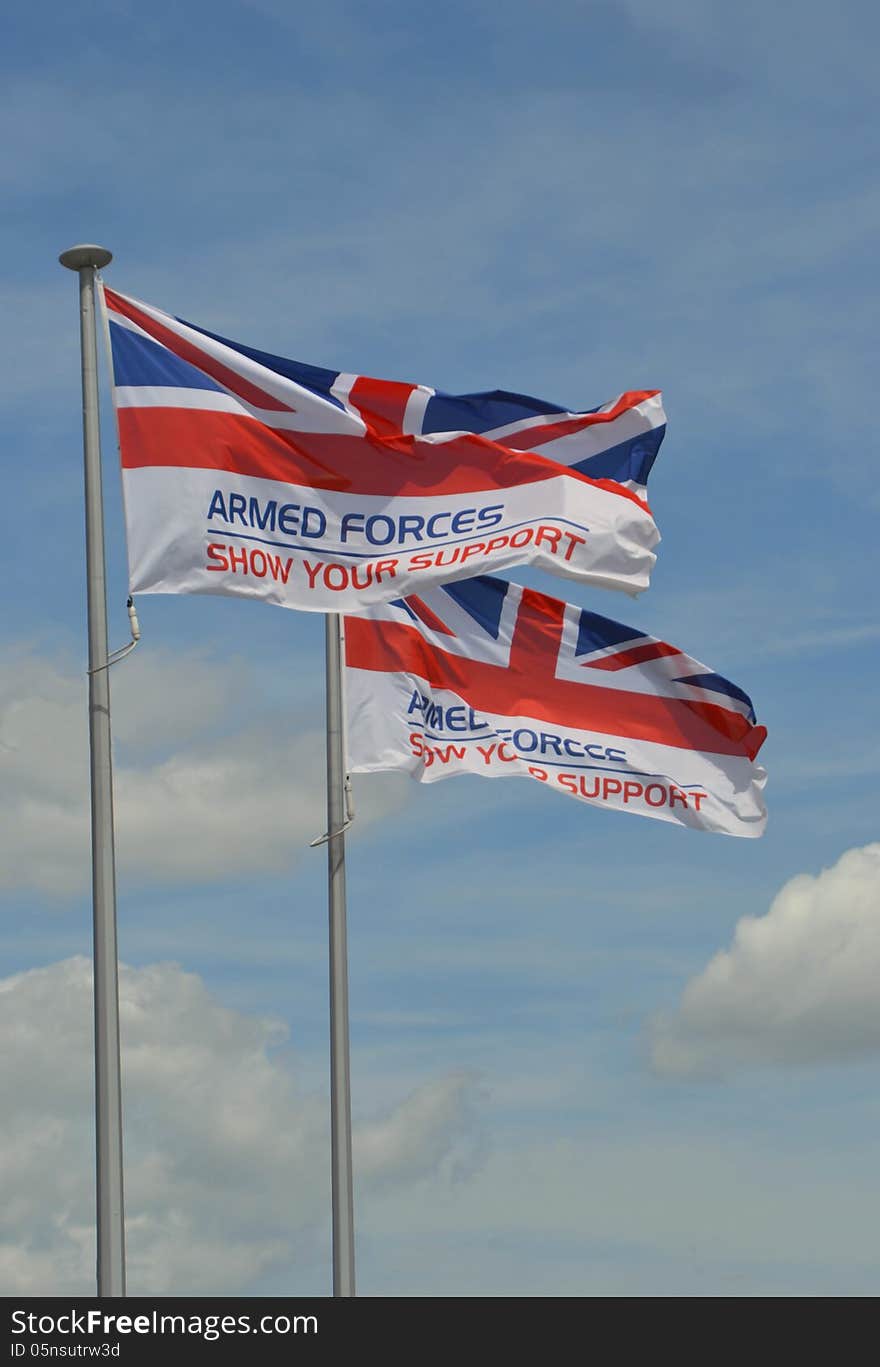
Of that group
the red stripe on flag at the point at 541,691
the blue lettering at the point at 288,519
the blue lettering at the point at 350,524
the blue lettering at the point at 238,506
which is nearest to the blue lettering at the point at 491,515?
the blue lettering at the point at 350,524

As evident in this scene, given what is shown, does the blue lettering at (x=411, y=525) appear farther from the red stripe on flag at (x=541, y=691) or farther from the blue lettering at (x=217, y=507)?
the red stripe on flag at (x=541, y=691)

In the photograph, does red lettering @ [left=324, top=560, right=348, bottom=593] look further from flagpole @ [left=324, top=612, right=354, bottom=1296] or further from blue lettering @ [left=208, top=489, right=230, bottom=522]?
blue lettering @ [left=208, top=489, right=230, bottom=522]

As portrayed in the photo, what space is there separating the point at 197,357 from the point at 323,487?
1804 millimetres

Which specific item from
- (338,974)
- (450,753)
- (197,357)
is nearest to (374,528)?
(197,357)

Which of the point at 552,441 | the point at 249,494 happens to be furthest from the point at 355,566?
the point at 552,441

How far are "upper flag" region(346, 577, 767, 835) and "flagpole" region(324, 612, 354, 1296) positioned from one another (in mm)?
379

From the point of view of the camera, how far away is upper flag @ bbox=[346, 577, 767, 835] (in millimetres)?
26047

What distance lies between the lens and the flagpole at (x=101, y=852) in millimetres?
18453

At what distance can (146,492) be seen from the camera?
68.8ft

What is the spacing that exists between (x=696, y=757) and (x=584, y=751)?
5.67ft

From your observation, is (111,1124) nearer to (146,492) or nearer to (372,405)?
(146,492)

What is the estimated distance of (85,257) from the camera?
20.5 meters

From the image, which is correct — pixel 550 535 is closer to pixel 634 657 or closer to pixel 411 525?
pixel 411 525
